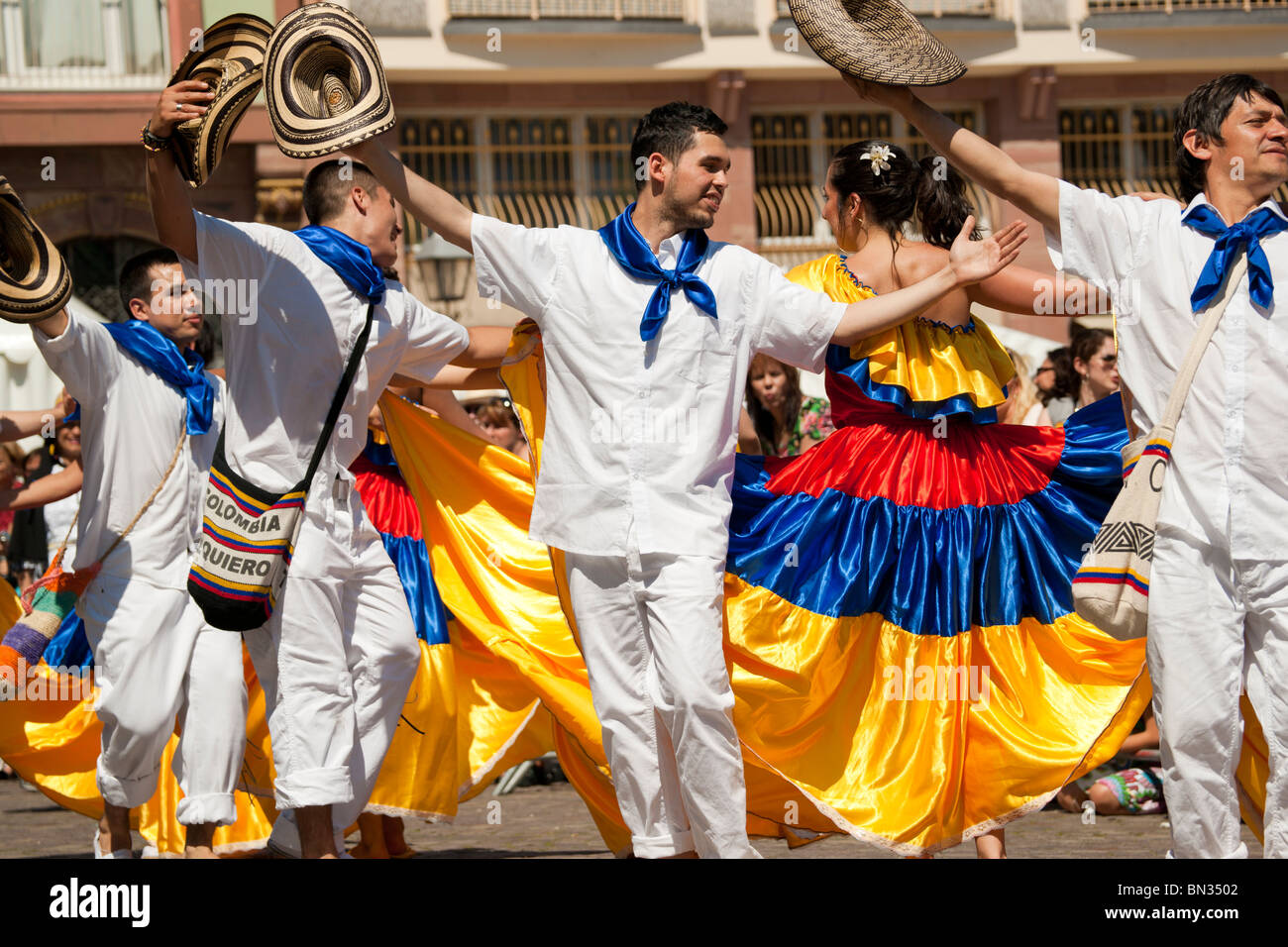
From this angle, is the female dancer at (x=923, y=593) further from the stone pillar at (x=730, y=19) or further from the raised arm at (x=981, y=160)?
the stone pillar at (x=730, y=19)

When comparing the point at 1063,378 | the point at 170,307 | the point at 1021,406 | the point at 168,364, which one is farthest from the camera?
the point at 1063,378

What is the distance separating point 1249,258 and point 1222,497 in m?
0.56

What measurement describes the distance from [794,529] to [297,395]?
156cm

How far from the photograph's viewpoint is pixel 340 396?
194 inches

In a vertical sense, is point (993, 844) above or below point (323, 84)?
below

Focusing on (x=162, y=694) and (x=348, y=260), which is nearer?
(x=348, y=260)

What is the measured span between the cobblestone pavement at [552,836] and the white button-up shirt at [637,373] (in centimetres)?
201

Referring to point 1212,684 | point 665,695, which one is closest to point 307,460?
point 665,695

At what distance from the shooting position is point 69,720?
678 cm

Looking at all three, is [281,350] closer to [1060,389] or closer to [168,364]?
[168,364]

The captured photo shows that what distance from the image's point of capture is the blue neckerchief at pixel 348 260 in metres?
5.01

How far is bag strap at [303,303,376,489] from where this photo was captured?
4.90 meters

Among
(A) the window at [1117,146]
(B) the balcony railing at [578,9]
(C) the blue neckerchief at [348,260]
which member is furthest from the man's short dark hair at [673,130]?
(A) the window at [1117,146]
